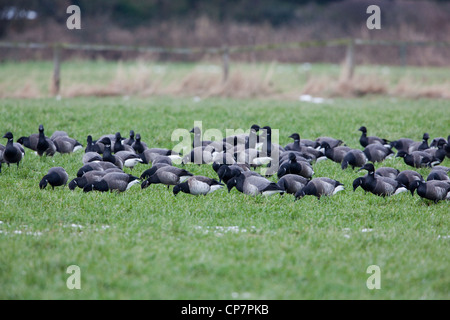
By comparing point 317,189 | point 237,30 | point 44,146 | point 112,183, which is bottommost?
point 317,189

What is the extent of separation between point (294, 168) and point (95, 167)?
3376mm

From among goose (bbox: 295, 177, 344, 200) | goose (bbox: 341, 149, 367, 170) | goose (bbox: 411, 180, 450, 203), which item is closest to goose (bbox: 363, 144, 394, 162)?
goose (bbox: 341, 149, 367, 170)

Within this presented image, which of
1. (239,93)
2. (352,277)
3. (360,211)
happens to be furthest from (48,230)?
(239,93)

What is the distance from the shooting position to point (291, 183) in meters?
8.80

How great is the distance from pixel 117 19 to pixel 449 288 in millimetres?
39834

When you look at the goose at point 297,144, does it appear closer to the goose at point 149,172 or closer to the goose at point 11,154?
the goose at point 149,172

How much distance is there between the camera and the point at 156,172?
30.0 feet

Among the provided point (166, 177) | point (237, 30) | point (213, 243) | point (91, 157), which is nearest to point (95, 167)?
point (91, 157)

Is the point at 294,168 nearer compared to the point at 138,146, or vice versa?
the point at 294,168

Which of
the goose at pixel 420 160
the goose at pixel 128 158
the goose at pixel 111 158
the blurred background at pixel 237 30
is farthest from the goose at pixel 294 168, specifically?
the blurred background at pixel 237 30

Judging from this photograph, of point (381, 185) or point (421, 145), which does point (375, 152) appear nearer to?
point (421, 145)
